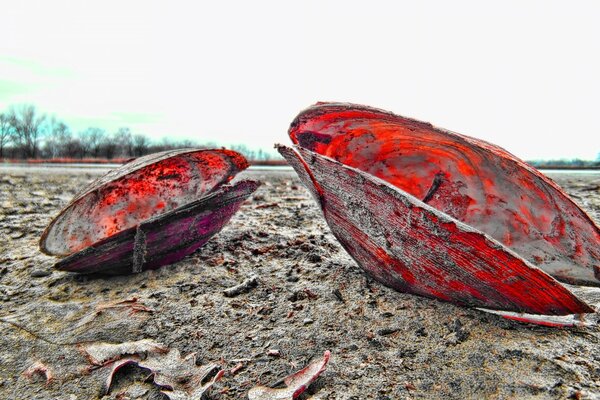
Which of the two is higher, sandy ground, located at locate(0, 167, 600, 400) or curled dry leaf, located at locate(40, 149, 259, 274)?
curled dry leaf, located at locate(40, 149, 259, 274)

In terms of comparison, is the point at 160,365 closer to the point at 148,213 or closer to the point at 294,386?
the point at 294,386

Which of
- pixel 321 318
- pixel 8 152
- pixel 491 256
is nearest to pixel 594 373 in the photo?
pixel 491 256

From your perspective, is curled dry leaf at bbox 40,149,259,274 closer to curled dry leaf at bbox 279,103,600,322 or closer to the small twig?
the small twig

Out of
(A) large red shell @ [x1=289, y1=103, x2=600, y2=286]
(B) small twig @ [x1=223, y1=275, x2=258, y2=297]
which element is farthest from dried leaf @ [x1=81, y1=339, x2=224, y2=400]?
(A) large red shell @ [x1=289, y1=103, x2=600, y2=286]

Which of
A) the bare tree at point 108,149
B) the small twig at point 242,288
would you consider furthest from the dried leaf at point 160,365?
the bare tree at point 108,149

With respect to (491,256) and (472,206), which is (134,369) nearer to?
(491,256)
